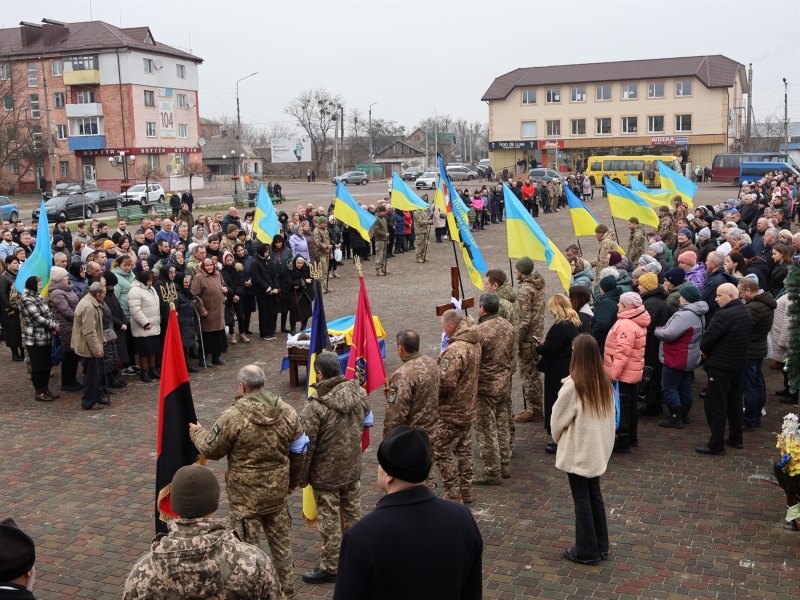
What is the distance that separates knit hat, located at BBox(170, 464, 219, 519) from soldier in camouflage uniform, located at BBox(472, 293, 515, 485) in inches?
166

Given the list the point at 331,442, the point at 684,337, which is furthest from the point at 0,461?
the point at 684,337

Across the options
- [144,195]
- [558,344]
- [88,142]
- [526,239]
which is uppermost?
[88,142]

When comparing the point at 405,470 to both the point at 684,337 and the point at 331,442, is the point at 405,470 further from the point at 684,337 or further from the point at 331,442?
the point at 684,337

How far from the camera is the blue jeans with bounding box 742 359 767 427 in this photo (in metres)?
9.59

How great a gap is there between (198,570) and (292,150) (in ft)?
277

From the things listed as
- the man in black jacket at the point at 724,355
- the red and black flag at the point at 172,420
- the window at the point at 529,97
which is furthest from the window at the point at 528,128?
the red and black flag at the point at 172,420

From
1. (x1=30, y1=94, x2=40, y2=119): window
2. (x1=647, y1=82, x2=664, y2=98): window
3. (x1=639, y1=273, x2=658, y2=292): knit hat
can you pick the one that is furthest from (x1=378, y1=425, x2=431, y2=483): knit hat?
(x1=647, y1=82, x2=664, y2=98): window

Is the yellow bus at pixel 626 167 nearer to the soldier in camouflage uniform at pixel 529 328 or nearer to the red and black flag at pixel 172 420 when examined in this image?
the soldier in camouflage uniform at pixel 529 328

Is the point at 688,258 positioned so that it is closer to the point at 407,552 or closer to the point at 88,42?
the point at 407,552

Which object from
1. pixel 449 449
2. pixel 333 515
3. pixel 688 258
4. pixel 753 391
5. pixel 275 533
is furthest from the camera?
pixel 688 258

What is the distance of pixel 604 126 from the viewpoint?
254 feet

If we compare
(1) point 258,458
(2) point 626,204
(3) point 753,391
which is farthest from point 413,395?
(2) point 626,204

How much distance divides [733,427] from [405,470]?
21.8 ft

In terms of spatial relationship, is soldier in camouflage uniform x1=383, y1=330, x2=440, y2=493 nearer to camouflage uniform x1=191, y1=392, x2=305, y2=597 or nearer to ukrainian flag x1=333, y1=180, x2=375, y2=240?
camouflage uniform x1=191, y1=392, x2=305, y2=597
